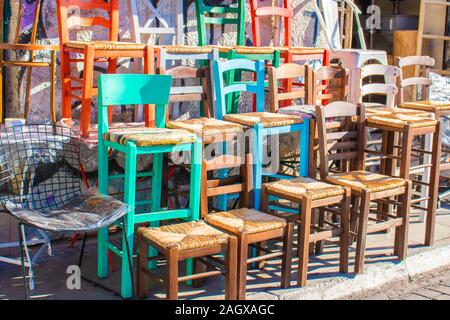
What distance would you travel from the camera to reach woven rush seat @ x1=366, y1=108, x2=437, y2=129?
4938 mm

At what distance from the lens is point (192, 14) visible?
6.03m

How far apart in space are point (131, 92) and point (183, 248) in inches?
41.9

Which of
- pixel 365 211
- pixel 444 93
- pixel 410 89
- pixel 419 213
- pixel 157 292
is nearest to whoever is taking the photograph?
pixel 157 292

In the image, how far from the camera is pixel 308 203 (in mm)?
4152

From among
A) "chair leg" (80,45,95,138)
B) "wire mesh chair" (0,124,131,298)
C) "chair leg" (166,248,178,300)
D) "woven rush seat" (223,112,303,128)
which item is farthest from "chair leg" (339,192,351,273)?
"chair leg" (80,45,95,138)

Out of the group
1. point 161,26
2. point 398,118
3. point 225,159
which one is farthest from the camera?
point 161,26

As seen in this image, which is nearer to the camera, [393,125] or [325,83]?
[393,125]

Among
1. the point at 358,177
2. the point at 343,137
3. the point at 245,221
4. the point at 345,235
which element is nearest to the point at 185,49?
the point at 343,137

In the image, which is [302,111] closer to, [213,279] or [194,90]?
[194,90]

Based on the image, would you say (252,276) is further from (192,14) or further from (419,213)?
(192,14)

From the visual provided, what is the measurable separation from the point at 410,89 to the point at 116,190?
4351 mm

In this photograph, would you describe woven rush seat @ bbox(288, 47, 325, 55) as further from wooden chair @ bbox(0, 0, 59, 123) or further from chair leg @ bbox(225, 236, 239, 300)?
chair leg @ bbox(225, 236, 239, 300)

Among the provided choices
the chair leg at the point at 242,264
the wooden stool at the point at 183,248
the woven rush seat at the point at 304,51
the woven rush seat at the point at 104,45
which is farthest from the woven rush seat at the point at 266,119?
the woven rush seat at the point at 304,51

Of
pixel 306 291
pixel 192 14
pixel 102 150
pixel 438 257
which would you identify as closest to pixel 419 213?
pixel 438 257
